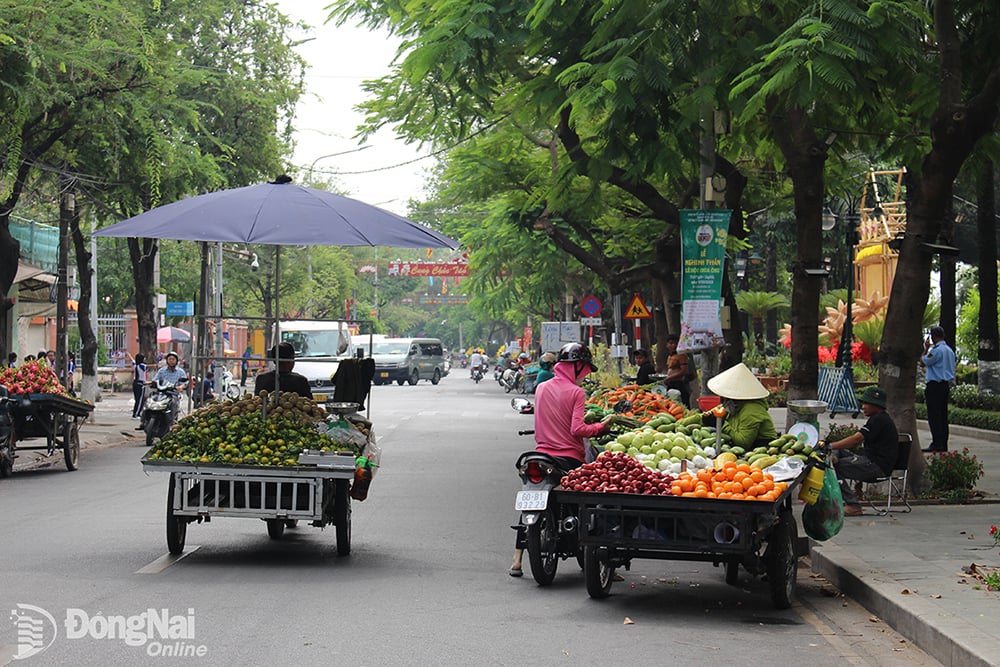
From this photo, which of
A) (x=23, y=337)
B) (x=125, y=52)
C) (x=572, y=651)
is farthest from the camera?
(x=23, y=337)

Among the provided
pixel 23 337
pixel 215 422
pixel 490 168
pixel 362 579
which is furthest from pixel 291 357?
pixel 23 337

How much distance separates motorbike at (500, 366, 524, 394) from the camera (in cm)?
5428

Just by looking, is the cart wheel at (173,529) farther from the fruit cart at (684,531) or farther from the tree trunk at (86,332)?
the tree trunk at (86,332)

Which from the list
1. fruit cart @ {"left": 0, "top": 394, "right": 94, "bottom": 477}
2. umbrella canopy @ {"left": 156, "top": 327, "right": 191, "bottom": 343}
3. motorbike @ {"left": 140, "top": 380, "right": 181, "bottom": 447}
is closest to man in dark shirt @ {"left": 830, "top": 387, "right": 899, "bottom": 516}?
fruit cart @ {"left": 0, "top": 394, "right": 94, "bottom": 477}

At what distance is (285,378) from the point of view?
1241 centimetres

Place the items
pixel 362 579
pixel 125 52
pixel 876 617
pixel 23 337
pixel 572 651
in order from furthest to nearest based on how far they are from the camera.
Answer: pixel 23 337
pixel 125 52
pixel 362 579
pixel 876 617
pixel 572 651

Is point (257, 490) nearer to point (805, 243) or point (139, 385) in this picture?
point (805, 243)

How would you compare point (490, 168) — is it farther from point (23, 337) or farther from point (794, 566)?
point (23, 337)

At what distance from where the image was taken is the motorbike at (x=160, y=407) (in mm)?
24172

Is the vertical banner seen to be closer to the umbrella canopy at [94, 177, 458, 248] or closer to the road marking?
the umbrella canopy at [94, 177, 458, 248]

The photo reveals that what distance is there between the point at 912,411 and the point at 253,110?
22293mm

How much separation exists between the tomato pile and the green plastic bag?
4.22 feet

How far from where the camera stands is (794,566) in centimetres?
952

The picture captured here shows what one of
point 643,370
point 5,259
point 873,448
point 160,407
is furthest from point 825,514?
point 5,259
